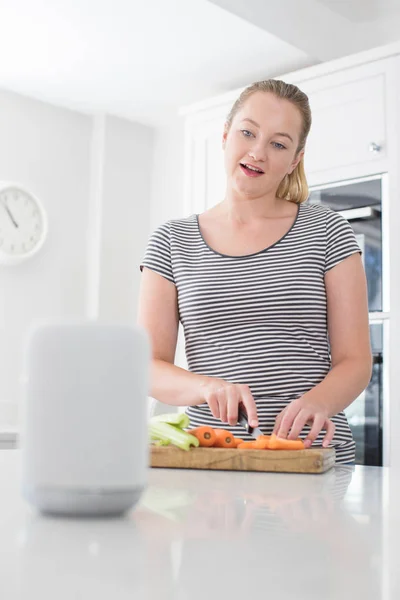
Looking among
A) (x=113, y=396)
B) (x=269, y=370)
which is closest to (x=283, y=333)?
(x=269, y=370)

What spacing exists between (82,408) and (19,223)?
11.0 feet

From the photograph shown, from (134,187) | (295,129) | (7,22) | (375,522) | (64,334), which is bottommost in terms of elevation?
(375,522)

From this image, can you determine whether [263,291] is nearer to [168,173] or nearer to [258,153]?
[258,153]

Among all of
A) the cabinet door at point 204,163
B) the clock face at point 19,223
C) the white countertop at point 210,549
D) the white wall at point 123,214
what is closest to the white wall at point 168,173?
the white wall at point 123,214

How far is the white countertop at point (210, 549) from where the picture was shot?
37 cm

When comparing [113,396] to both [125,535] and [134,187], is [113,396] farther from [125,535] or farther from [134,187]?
[134,187]

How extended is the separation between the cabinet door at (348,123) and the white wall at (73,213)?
1297 mm

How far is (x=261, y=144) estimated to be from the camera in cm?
150

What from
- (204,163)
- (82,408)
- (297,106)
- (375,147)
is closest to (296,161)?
(297,106)

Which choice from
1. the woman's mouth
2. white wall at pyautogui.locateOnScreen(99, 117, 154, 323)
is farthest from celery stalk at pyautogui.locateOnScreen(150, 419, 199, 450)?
white wall at pyautogui.locateOnScreen(99, 117, 154, 323)

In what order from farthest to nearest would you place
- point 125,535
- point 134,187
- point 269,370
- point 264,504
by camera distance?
point 134,187 → point 269,370 → point 264,504 → point 125,535

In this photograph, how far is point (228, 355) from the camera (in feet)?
4.71

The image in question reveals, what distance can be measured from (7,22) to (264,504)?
2780 mm

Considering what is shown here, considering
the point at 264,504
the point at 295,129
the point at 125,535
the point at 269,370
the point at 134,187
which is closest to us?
the point at 125,535
